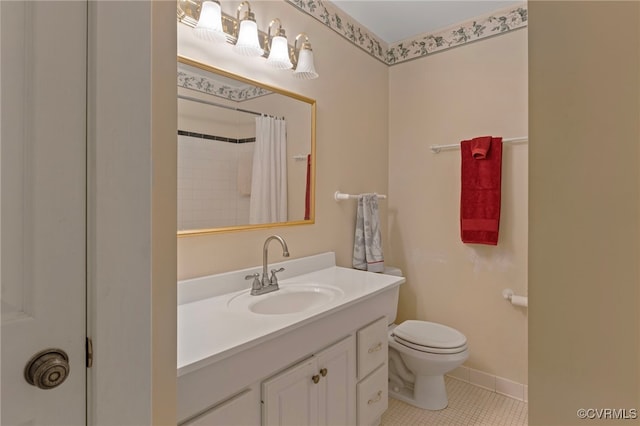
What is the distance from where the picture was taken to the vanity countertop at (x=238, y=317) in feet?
3.06

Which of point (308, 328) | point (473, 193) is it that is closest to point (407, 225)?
point (473, 193)

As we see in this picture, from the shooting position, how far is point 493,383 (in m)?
2.20

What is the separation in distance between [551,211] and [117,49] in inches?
29.4

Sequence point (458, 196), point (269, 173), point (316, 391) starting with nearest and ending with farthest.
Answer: point (316, 391), point (269, 173), point (458, 196)

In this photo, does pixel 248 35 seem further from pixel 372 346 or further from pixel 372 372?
pixel 372 372

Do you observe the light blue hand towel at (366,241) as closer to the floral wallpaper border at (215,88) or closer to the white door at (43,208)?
the floral wallpaper border at (215,88)

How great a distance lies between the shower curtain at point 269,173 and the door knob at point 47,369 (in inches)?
44.3

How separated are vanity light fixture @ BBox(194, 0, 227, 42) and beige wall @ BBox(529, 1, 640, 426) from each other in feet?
4.28

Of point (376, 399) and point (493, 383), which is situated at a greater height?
point (376, 399)

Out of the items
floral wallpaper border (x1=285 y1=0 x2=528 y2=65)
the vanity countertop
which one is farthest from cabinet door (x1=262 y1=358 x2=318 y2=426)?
floral wallpaper border (x1=285 y1=0 x2=528 y2=65)

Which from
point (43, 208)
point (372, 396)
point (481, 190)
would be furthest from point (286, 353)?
point (481, 190)

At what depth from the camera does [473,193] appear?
218cm

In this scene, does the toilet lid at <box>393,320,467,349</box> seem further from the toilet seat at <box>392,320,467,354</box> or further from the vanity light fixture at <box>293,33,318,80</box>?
the vanity light fixture at <box>293,33,318,80</box>

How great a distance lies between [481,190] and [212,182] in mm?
1662
